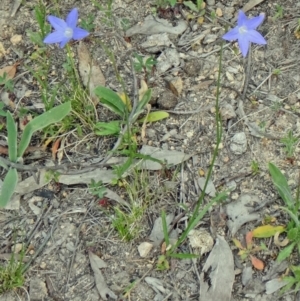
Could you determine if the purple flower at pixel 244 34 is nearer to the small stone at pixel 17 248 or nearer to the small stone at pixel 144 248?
the small stone at pixel 144 248

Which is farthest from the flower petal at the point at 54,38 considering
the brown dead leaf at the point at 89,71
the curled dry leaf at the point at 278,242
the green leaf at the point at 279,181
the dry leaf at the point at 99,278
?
the curled dry leaf at the point at 278,242

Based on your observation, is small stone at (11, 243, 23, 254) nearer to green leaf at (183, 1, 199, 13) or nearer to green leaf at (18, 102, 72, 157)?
green leaf at (18, 102, 72, 157)

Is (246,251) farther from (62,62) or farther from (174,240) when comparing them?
(62,62)

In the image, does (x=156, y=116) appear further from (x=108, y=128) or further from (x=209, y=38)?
(x=209, y=38)

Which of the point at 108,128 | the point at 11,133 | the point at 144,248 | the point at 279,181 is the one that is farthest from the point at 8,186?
the point at 279,181

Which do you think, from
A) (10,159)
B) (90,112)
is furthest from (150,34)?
(10,159)

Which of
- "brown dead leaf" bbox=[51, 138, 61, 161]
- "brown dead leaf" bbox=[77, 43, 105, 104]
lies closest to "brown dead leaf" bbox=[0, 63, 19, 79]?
"brown dead leaf" bbox=[77, 43, 105, 104]
